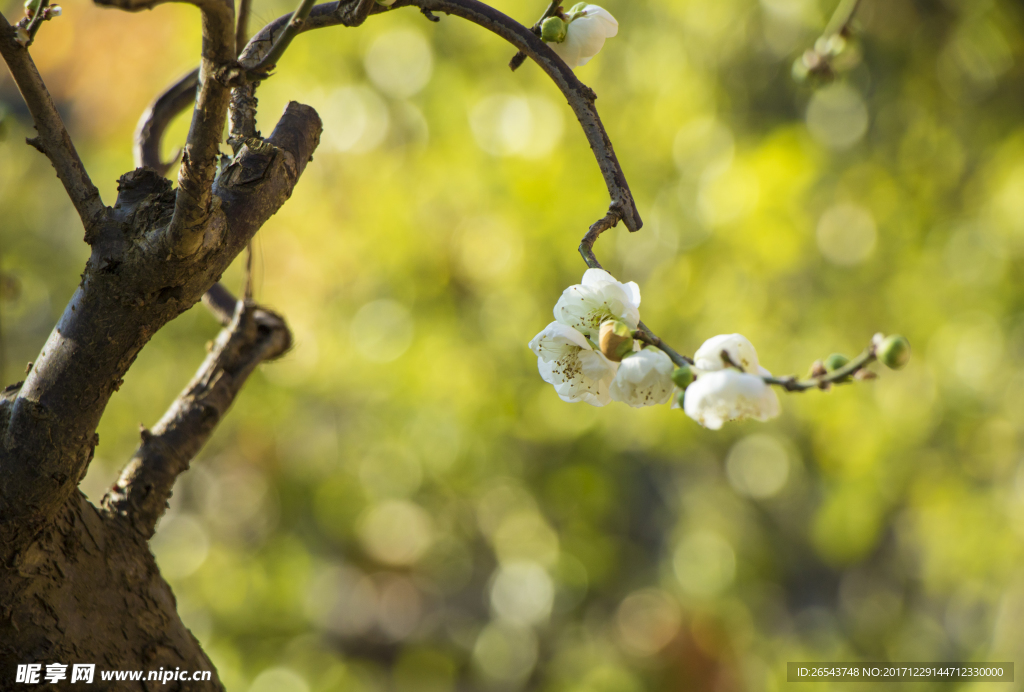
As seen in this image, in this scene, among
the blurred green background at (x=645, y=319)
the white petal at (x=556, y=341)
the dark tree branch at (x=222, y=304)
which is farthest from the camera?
the blurred green background at (x=645, y=319)

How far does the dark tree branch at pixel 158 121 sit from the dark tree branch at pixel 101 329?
0.18 m

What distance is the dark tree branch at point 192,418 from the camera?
0.62m

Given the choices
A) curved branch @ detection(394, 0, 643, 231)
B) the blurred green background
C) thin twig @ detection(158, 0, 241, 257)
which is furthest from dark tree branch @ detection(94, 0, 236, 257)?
the blurred green background

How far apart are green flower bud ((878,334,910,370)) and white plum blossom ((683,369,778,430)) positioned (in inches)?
2.2

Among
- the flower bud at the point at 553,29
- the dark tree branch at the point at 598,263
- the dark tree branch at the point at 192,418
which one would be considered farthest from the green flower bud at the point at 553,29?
the dark tree branch at the point at 192,418

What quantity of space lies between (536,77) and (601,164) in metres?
1.72

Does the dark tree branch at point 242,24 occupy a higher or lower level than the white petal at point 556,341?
higher

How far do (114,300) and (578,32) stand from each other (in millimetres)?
369

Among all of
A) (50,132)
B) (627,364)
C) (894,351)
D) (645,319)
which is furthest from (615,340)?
(645,319)

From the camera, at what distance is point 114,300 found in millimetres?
451

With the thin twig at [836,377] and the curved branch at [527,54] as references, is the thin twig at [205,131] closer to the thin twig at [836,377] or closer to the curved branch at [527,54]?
the curved branch at [527,54]

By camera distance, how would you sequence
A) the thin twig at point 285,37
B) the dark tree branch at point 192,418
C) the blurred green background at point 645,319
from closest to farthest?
the thin twig at point 285,37, the dark tree branch at point 192,418, the blurred green background at point 645,319

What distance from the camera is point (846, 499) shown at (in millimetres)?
1835

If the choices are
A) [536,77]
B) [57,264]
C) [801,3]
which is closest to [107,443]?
[57,264]
